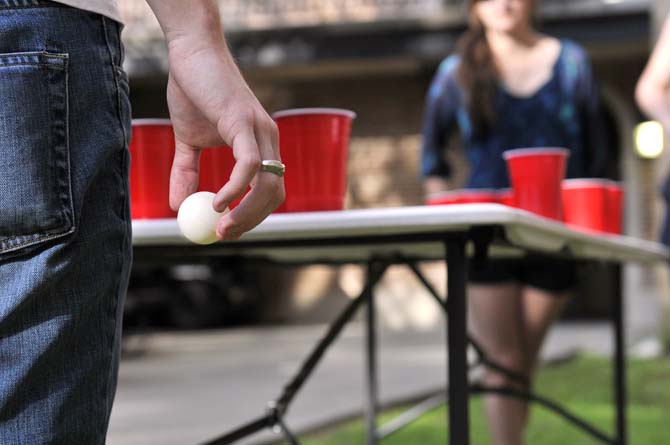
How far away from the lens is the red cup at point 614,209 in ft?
8.58

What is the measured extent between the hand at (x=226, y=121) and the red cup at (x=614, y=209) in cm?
176

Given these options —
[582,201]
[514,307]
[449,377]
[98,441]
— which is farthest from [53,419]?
[514,307]

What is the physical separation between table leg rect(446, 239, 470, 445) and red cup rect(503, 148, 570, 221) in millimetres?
538

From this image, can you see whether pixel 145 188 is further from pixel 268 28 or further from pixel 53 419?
pixel 268 28

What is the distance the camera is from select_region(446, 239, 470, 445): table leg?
1.70 m

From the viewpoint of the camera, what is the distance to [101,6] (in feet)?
3.25

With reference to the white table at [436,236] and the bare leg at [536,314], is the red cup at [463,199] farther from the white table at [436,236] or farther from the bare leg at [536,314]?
the bare leg at [536,314]

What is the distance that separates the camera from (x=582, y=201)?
254cm

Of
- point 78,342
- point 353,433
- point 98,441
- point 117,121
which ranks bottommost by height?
point 353,433

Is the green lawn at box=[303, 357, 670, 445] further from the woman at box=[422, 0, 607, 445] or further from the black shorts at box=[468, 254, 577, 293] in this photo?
the black shorts at box=[468, 254, 577, 293]

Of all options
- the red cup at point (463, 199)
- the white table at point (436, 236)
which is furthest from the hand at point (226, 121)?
the red cup at point (463, 199)

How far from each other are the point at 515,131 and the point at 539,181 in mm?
881

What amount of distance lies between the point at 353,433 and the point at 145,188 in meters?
3.34

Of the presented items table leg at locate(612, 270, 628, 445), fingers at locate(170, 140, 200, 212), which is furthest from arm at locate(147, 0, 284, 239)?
table leg at locate(612, 270, 628, 445)
